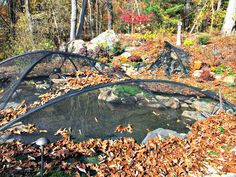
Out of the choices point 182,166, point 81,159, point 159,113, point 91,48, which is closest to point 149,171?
point 182,166

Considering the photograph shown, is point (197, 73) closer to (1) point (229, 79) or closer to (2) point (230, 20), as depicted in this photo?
(1) point (229, 79)

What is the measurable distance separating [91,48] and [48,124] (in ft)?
35.7

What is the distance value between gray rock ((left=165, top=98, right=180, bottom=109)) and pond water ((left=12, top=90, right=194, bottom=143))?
430 mm

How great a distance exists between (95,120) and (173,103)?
2089 mm

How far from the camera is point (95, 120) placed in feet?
17.8

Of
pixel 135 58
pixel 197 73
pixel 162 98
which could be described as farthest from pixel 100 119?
pixel 135 58

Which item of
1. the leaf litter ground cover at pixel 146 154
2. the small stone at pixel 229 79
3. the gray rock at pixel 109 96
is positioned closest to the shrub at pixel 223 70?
the small stone at pixel 229 79

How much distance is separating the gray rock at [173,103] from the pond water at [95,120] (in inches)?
16.9

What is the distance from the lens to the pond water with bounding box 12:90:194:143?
209 inches

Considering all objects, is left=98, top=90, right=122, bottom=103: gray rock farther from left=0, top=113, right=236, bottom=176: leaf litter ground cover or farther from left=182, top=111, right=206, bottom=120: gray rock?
left=182, top=111, right=206, bottom=120: gray rock

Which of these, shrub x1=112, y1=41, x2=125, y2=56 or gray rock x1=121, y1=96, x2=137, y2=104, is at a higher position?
gray rock x1=121, y1=96, x2=137, y2=104

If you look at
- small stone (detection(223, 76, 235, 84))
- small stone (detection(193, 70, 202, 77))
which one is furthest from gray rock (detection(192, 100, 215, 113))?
small stone (detection(193, 70, 202, 77))

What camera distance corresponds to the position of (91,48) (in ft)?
51.6

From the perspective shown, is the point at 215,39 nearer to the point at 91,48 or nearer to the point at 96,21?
the point at 91,48
